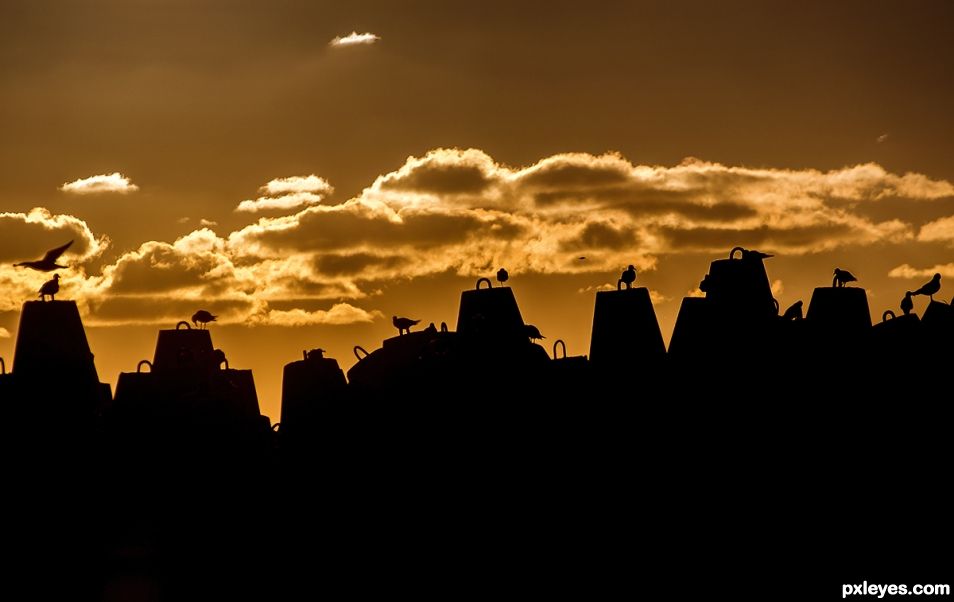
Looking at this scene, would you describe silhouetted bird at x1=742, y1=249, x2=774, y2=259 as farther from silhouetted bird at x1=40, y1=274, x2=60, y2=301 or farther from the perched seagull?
silhouetted bird at x1=40, y1=274, x2=60, y2=301

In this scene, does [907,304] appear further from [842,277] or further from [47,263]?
[47,263]

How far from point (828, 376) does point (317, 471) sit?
17.1 ft

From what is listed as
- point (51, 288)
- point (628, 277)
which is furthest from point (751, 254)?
point (51, 288)

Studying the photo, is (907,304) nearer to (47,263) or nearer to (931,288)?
(931,288)

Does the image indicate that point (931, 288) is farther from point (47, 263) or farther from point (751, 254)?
point (47, 263)

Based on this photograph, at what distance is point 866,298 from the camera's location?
13938 mm

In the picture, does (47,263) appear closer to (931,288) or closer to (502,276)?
(502,276)

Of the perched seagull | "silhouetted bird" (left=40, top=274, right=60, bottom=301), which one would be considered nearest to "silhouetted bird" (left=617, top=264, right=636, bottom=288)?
the perched seagull

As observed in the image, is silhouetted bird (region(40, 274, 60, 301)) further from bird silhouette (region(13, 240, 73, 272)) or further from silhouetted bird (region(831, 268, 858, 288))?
silhouetted bird (region(831, 268, 858, 288))

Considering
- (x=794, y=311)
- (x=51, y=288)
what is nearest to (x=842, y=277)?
(x=794, y=311)

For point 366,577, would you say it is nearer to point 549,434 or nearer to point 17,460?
point 549,434

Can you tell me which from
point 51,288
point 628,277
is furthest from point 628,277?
point 51,288

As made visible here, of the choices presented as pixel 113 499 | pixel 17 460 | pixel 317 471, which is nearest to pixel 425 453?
pixel 317 471

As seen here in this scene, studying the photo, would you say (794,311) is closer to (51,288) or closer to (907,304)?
(907,304)
